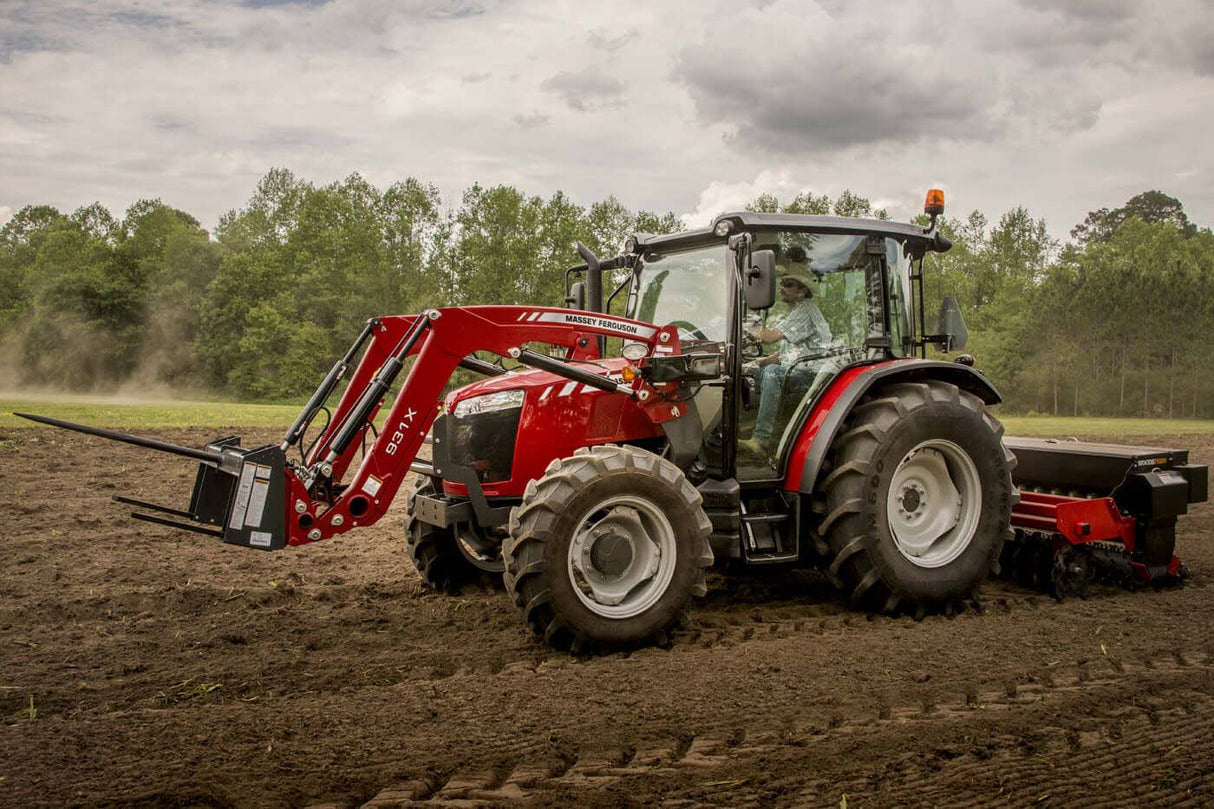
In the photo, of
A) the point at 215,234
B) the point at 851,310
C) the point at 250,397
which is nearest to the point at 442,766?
the point at 851,310

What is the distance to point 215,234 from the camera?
56000 millimetres

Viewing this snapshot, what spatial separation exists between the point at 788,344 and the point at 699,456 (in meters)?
0.93

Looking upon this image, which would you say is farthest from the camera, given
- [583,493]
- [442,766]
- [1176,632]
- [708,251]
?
[708,251]

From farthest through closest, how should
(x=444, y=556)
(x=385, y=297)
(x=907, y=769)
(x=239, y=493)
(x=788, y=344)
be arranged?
(x=385, y=297) < (x=444, y=556) < (x=788, y=344) < (x=239, y=493) < (x=907, y=769)

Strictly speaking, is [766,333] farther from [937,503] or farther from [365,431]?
[365,431]

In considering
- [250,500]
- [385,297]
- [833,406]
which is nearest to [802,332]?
[833,406]

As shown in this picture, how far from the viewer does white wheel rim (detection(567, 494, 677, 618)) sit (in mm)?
5059

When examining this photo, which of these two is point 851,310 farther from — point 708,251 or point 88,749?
point 88,749

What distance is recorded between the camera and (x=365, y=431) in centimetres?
562

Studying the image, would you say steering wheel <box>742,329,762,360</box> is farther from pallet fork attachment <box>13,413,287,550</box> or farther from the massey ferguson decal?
pallet fork attachment <box>13,413,287,550</box>

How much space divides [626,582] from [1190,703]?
274 cm

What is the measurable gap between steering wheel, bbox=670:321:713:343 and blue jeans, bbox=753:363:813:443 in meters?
0.41

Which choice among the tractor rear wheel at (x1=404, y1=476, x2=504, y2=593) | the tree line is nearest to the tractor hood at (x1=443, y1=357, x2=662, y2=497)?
the tractor rear wheel at (x1=404, y1=476, x2=504, y2=593)

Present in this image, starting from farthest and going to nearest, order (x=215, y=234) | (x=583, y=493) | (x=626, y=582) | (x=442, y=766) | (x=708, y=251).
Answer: (x=215, y=234)
(x=708, y=251)
(x=626, y=582)
(x=583, y=493)
(x=442, y=766)
